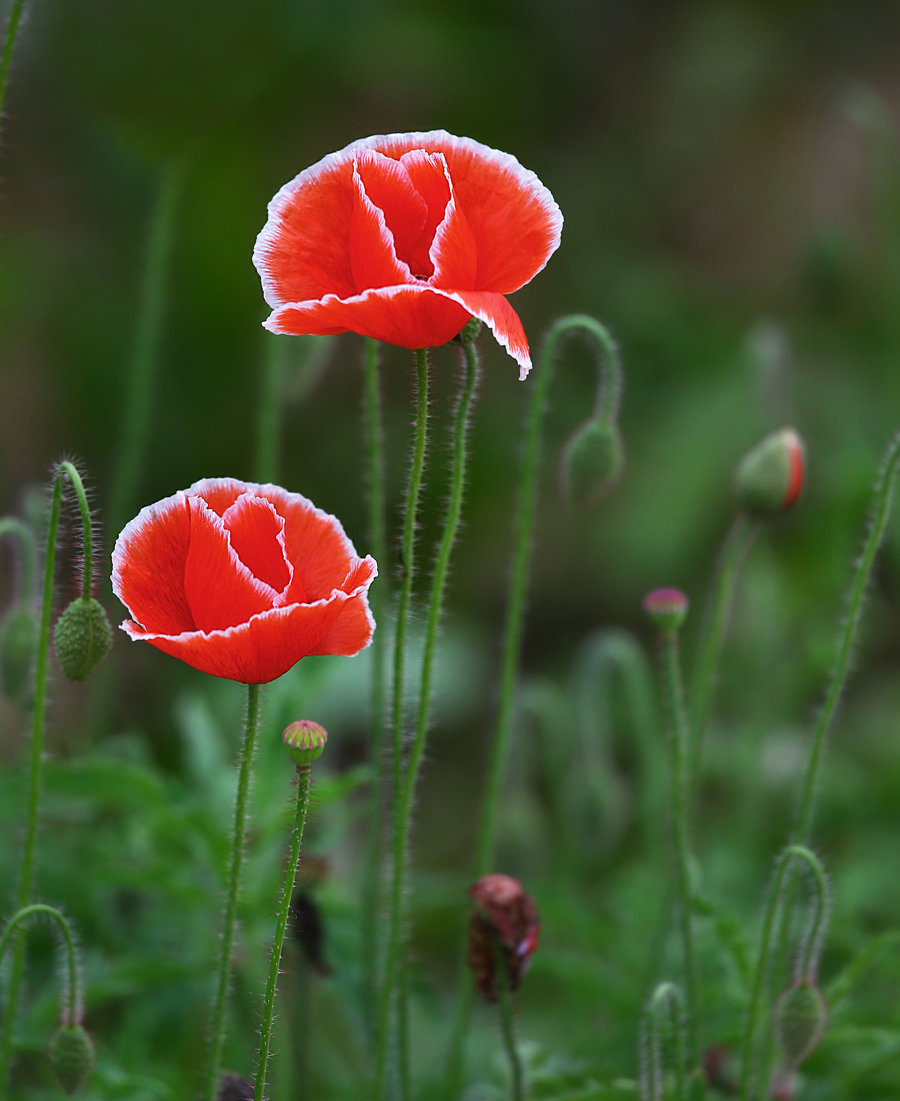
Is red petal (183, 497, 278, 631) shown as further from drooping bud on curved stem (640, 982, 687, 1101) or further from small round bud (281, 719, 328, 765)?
drooping bud on curved stem (640, 982, 687, 1101)

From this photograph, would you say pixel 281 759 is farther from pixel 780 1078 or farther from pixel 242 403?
A: pixel 242 403

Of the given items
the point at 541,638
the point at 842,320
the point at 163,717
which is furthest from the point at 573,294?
the point at 163,717

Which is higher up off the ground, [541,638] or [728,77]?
[728,77]

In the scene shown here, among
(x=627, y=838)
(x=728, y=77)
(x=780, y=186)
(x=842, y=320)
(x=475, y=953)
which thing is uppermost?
(x=728, y=77)

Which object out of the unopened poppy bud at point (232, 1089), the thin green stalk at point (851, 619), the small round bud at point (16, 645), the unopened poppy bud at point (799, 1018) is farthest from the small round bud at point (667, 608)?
the small round bud at point (16, 645)

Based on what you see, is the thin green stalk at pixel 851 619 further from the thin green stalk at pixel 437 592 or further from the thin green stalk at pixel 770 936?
the thin green stalk at pixel 437 592

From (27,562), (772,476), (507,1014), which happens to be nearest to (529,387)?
(772,476)

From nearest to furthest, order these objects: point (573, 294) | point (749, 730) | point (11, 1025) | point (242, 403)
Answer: point (11, 1025) < point (749, 730) < point (242, 403) < point (573, 294)

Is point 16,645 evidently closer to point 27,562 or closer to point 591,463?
point 27,562
